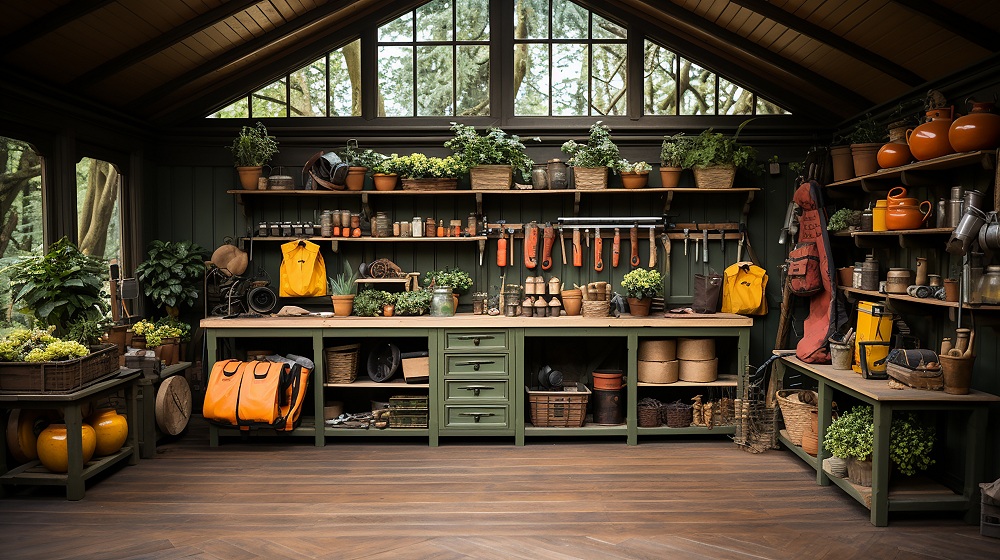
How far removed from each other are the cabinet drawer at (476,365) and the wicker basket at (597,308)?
31.8 inches

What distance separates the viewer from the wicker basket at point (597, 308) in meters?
5.95

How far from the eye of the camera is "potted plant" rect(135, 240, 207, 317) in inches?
240

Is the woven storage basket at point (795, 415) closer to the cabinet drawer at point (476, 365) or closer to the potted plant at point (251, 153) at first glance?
the cabinet drawer at point (476, 365)

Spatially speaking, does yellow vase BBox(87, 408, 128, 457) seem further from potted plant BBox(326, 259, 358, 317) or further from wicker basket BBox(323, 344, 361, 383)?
potted plant BBox(326, 259, 358, 317)

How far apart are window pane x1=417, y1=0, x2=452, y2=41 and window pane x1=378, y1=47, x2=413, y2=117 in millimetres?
229

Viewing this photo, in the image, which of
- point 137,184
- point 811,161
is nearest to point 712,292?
point 811,161

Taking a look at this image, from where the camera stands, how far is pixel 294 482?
4.89 m

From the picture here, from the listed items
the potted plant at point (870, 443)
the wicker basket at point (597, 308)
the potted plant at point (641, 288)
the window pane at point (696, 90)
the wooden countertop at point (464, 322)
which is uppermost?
the window pane at point (696, 90)

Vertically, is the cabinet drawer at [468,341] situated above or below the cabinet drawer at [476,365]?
above

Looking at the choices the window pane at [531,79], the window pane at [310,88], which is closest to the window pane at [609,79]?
the window pane at [531,79]

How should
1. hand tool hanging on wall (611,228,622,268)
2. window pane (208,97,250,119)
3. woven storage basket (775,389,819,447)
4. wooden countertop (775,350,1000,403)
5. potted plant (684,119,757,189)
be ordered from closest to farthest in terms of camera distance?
wooden countertop (775,350,1000,403) → woven storage basket (775,389,819,447) → potted plant (684,119,757,189) → hand tool hanging on wall (611,228,622,268) → window pane (208,97,250,119)

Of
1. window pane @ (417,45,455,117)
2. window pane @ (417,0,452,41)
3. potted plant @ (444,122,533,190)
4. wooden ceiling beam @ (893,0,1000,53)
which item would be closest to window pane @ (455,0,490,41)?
window pane @ (417,0,452,41)

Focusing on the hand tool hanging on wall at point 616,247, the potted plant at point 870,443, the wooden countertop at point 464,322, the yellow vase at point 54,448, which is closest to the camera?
the potted plant at point 870,443

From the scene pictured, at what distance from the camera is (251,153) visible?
6.18 metres
